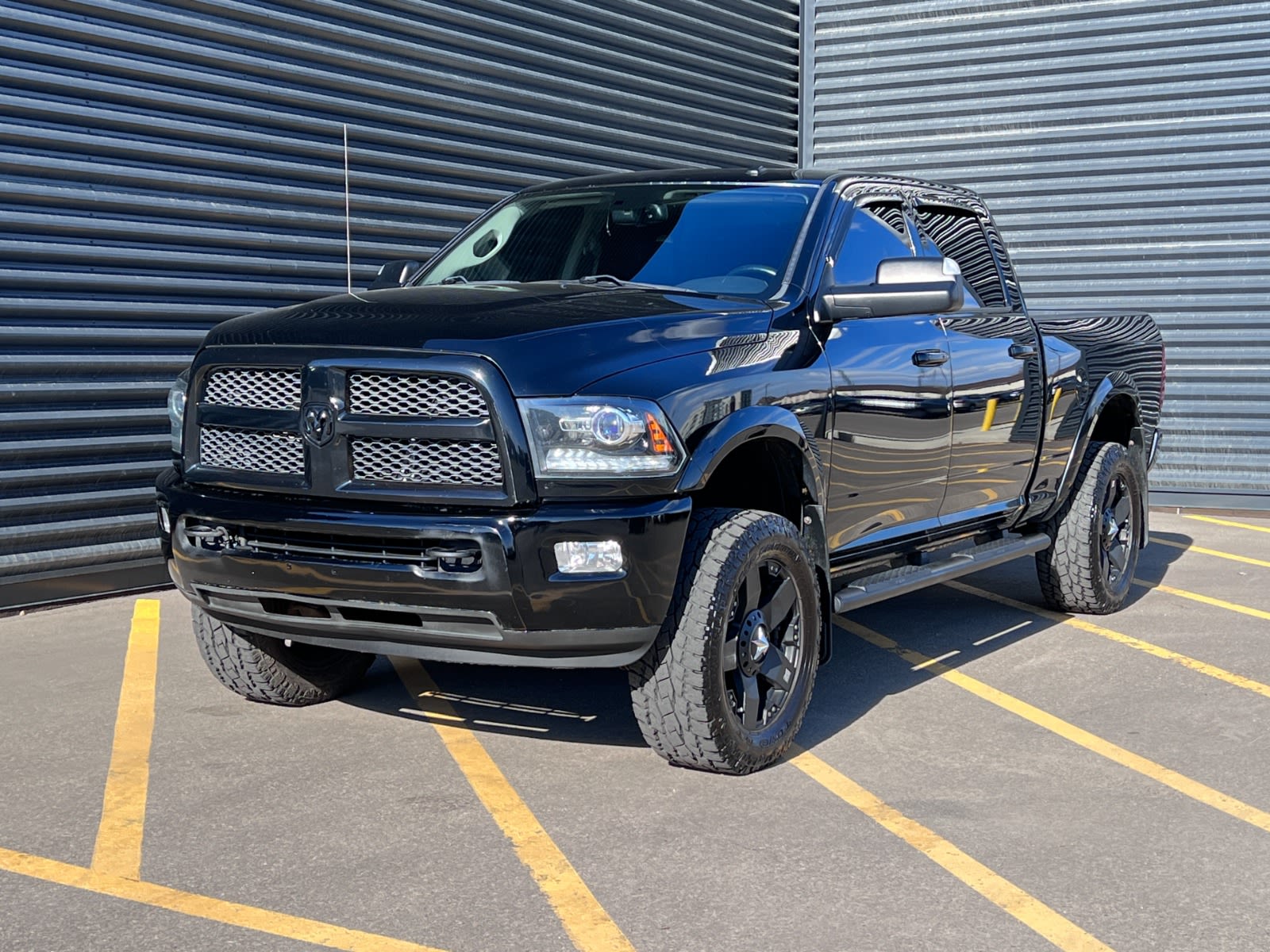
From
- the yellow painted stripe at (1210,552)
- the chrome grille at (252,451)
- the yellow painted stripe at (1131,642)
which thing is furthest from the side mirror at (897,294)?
the yellow painted stripe at (1210,552)

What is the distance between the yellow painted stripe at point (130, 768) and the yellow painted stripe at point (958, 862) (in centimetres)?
203

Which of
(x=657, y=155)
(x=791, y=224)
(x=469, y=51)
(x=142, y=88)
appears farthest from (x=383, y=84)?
(x=791, y=224)

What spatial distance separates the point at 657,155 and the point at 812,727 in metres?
7.30

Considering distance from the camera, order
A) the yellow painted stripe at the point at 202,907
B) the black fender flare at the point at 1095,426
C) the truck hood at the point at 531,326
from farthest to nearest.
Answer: the black fender flare at the point at 1095,426 → the truck hood at the point at 531,326 → the yellow painted stripe at the point at 202,907

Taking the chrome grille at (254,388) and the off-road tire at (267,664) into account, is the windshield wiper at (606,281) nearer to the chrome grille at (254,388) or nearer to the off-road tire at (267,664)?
the chrome grille at (254,388)

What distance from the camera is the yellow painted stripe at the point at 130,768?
3988 millimetres

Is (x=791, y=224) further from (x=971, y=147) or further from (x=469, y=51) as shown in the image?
(x=971, y=147)

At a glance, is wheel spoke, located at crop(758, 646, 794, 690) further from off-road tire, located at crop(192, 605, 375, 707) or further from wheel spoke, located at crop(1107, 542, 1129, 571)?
wheel spoke, located at crop(1107, 542, 1129, 571)

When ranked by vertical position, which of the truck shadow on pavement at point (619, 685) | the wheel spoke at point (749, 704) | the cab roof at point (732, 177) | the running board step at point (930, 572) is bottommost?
the truck shadow on pavement at point (619, 685)

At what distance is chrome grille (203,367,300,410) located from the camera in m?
4.60

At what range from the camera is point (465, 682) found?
5.87 metres

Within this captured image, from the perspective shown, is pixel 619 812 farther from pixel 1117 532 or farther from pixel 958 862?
pixel 1117 532

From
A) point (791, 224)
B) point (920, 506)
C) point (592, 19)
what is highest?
point (592, 19)

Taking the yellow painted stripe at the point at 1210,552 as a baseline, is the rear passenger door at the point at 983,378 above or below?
above
